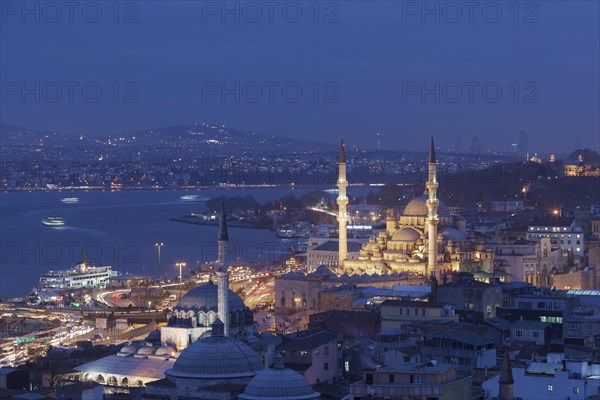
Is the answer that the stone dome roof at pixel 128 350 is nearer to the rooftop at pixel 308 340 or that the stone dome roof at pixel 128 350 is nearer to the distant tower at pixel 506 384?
the rooftop at pixel 308 340

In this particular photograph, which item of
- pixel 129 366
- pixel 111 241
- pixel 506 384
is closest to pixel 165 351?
pixel 129 366

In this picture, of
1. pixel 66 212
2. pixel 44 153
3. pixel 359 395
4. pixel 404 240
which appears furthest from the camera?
pixel 44 153

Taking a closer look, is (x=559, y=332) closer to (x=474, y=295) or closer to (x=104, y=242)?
(x=474, y=295)

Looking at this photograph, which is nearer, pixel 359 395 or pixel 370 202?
pixel 359 395

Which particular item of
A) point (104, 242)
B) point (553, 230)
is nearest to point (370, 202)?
point (104, 242)

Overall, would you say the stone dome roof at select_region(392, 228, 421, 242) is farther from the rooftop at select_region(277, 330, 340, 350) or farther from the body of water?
the rooftop at select_region(277, 330, 340, 350)

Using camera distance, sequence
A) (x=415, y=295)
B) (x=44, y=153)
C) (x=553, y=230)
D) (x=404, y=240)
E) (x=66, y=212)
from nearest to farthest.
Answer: (x=415, y=295) → (x=404, y=240) → (x=553, y=230) → (x=66, y=212) → (x=44, y=153)

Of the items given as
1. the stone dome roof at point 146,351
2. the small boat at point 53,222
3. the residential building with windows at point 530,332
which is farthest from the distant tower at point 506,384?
the small boat at point 53,222

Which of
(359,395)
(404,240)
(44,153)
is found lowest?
(359,395)
